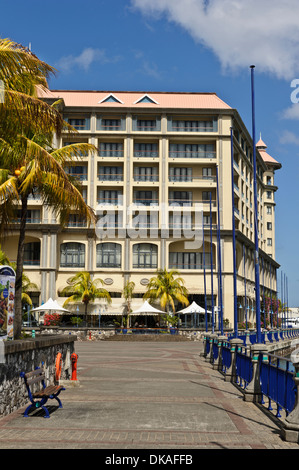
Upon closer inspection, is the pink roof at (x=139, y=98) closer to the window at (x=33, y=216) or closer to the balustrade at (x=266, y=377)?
the window at (x=33, y=216)

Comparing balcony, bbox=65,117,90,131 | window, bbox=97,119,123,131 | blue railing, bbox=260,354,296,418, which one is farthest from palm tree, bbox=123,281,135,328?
blue railing, bbox=260,354,296,418

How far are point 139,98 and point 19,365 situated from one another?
58.0 metres

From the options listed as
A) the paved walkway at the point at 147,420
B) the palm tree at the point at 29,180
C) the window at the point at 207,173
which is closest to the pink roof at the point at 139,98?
the window at the point at 207,173

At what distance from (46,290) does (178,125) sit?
24.9 meters

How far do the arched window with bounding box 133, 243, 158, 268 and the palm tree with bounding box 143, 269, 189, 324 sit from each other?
3.73m

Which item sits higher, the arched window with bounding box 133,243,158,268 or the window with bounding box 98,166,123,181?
the window with bounding box 98,166,123,181

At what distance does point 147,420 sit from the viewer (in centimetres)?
1155

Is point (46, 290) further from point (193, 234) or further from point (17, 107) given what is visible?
point (17, 107)

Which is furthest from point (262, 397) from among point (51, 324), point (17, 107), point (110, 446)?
point (51, 324)

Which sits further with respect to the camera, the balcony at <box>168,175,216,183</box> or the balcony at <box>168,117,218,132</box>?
the balcony at <box>168,117,218,132</box>

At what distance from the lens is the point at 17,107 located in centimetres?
1290

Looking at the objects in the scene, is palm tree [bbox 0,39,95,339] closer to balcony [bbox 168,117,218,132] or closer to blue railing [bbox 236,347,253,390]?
blue railing [bbox 236,347,253,390]

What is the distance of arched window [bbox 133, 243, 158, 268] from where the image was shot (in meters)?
63.8

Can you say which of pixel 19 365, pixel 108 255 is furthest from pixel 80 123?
pixel 19 365
